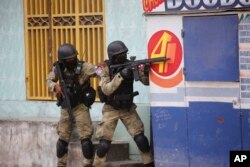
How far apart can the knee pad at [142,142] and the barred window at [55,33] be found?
175 centimetres

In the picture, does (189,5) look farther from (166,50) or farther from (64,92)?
(64,92)

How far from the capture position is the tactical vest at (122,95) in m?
10.1

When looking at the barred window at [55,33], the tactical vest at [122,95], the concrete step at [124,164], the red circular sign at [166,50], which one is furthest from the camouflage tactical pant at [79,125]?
the red circular sign at [166,50]

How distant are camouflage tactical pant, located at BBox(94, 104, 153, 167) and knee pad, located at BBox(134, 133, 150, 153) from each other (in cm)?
6

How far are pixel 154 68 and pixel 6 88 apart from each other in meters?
3.47

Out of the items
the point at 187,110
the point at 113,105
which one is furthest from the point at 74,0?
the point at 187,110

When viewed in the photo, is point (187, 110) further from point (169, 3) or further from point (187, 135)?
point (169, 3)

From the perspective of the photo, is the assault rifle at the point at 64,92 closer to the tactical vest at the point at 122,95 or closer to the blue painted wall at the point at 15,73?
the tactical vest at the point at 122,95

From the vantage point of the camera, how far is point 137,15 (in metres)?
11.1

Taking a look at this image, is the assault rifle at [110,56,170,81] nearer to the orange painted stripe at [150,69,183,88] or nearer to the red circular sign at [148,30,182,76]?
the red circular sign at [148,30,182,76]

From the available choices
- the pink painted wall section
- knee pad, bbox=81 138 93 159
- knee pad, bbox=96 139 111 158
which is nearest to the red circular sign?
the pink painted wall section

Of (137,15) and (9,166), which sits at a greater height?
(137,15)

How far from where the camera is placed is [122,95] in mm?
10125

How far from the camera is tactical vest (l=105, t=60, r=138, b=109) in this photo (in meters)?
10.1
